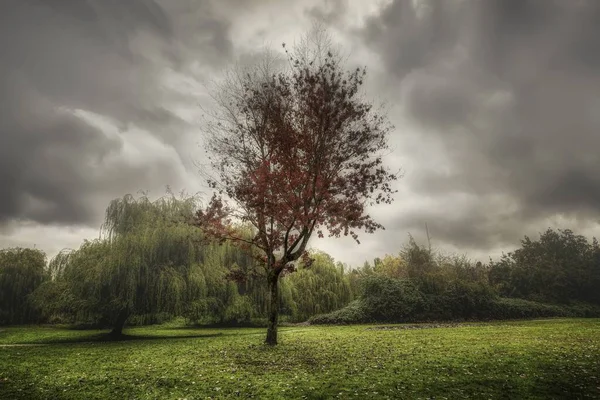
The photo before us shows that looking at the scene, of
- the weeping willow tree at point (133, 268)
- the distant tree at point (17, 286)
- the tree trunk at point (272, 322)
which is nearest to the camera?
the tree trunk at point (272, 322)

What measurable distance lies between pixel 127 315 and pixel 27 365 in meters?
8.68

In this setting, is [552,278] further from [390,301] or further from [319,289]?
[319,289]

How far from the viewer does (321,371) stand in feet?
33.1

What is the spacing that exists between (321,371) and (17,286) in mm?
34564

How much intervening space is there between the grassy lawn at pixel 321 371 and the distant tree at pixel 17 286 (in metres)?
21.6

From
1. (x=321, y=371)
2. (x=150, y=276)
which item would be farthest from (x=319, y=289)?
(x=321, y=371)

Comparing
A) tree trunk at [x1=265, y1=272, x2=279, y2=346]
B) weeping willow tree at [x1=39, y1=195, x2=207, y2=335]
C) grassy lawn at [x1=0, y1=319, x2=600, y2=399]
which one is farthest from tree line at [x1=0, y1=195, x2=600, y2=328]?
grassy lawn at [x1=0, y1=319, x2=600, y2=399]

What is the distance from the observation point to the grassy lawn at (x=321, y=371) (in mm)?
8125

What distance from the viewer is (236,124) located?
17141 millimetres

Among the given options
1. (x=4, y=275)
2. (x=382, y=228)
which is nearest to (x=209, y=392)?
(x=382, y=228)

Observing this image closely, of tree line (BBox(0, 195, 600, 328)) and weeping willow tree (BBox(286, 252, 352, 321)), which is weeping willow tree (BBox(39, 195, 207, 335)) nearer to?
tree line (BBox(0, 195, 600, 328))

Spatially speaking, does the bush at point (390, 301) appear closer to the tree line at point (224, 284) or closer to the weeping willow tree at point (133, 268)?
the tree line at point (224, 284)

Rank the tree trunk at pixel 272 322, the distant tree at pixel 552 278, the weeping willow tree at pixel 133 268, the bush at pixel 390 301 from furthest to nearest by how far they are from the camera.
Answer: the distant tree at pixel 552 278 < the bush at pixel 390 301 < the weeping willow tree at pixel 133 268 < the tree trunk at pixel 272 322

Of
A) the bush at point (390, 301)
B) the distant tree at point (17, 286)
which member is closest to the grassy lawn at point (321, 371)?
the bush at point (390, 301)
